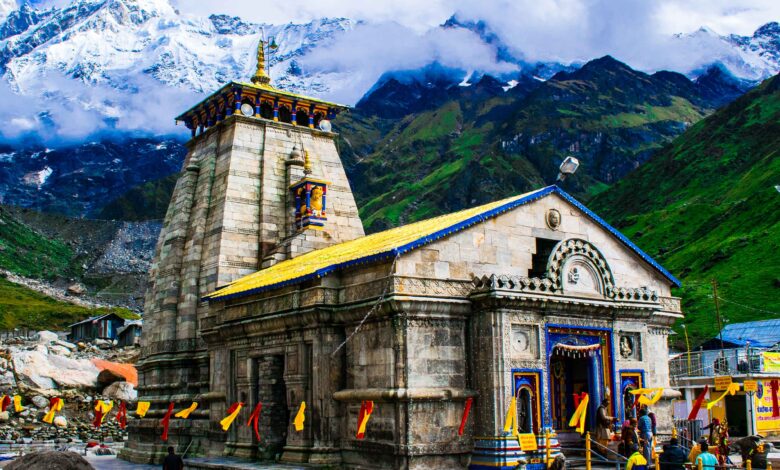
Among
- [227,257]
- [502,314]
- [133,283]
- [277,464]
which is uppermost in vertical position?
[133,283]

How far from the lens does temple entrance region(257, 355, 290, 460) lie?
27.2 m

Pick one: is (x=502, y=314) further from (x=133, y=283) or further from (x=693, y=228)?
(x=133, y=283)

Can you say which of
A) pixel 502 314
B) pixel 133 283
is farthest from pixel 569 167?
pixel 133 283

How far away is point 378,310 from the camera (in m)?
23.4

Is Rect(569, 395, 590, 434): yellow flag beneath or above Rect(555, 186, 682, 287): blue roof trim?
beneath

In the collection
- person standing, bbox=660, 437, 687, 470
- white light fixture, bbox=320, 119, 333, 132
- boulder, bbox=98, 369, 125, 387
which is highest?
white light fixture, bbox=320, 119, 333, 132

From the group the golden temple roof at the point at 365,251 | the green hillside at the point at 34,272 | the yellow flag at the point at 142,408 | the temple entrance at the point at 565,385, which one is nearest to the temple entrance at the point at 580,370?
the temple entrance at the point at 565,385

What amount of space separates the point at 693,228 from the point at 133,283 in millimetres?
97235

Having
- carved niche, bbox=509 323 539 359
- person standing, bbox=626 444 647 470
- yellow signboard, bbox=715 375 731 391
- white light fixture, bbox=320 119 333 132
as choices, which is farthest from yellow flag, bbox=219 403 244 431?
yellow signboard, bbox=715 375 731 391

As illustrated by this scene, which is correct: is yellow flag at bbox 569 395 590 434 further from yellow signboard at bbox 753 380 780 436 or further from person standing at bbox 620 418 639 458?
yellow signboard at bbox 753 380 780 436

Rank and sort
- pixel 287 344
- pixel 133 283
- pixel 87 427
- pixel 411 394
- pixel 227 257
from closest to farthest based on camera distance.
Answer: pixel 411 394, pixel 287 344, pixel 227 257, pixel 87 427, pixel 133 283

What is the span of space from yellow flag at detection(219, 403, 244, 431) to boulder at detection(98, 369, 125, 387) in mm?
32684

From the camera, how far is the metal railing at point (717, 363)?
137 feet

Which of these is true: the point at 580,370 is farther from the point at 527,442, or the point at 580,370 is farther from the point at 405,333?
the point at 405,333
